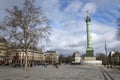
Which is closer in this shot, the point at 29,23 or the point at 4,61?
the point at 29,23

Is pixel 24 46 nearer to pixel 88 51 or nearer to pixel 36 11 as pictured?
pixel 36 11

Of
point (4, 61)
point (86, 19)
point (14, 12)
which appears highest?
point (86, 19)

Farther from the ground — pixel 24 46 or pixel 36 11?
pixel 36 11

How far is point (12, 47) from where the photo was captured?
192 feet

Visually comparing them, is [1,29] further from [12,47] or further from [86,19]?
[86,19]

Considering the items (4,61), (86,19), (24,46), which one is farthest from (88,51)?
(24,46)

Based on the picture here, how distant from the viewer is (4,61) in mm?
148125

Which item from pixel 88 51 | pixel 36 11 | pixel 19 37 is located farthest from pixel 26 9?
pixel 88 51

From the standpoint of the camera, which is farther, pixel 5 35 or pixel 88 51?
pixel 88 51

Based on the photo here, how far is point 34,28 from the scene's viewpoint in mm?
58969

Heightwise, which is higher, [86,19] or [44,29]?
[86,19]

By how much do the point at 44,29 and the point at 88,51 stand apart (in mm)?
83942

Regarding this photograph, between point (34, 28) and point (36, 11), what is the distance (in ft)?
11.7

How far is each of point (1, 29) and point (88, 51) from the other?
8633 cm
